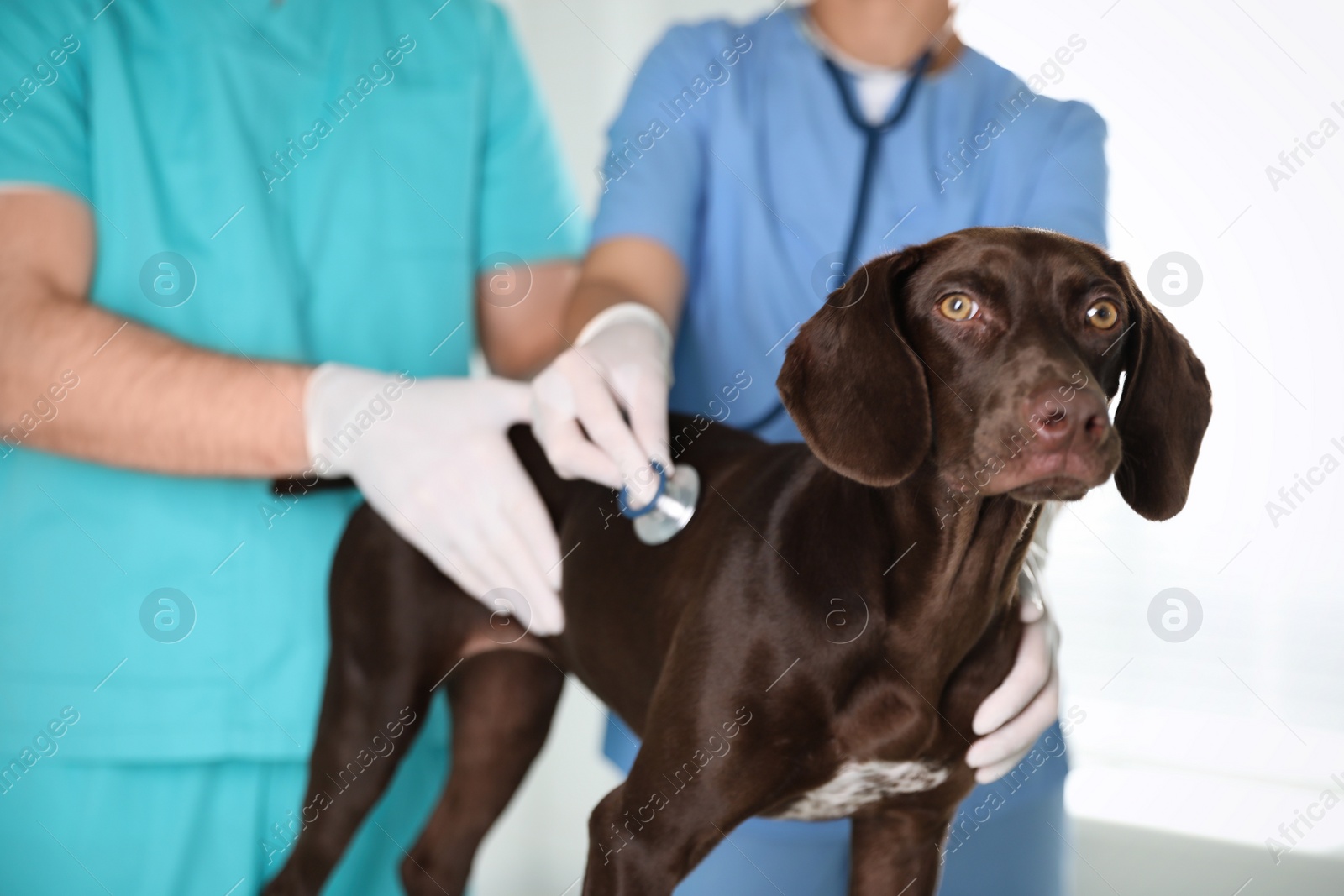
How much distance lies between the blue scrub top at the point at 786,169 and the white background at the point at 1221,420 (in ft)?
0.55

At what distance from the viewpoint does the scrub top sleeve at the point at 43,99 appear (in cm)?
114

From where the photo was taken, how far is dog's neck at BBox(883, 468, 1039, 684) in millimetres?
1010

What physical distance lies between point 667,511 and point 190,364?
0.56m

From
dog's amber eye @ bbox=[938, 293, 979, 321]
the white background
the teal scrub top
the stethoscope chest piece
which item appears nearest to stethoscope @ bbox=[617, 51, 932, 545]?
the stethoscope chest piece

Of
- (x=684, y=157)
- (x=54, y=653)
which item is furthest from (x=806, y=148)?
(x=54, y=653)

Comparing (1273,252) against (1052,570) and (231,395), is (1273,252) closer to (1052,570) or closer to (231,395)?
(1052,570)

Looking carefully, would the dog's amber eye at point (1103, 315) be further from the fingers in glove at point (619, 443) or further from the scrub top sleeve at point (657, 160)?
the scrub top sleeve at point (657, 160)

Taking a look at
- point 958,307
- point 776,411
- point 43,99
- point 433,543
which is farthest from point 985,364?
point 43,99

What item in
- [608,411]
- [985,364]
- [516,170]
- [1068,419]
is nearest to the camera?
[1068,419]

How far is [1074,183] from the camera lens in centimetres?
138

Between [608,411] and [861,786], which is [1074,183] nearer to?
[608,411]

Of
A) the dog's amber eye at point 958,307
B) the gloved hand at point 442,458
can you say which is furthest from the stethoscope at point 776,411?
the dog's amber eye at point 958,307

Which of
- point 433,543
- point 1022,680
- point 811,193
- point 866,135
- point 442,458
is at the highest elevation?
point 866,135

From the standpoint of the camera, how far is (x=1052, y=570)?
2.10m
